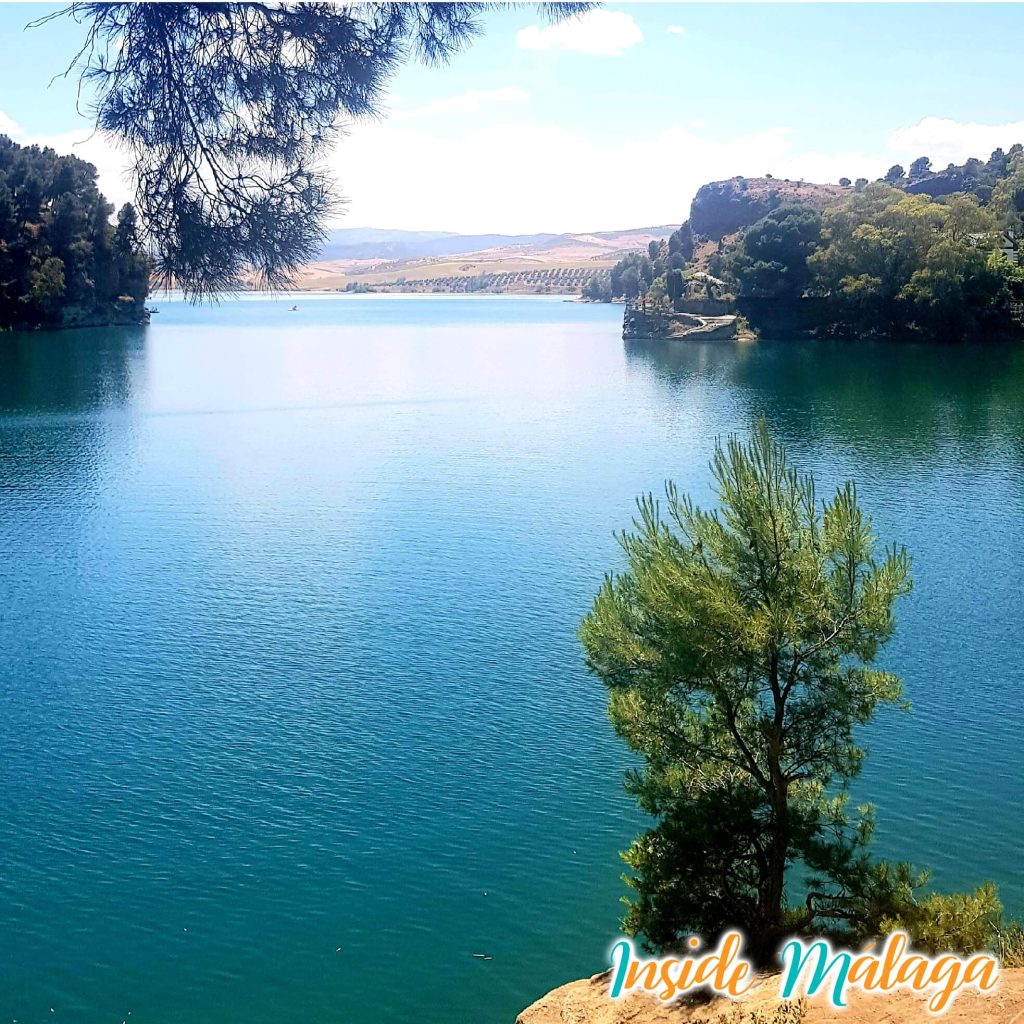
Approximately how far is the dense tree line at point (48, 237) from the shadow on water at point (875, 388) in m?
59.6

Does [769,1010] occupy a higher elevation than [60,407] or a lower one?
lower

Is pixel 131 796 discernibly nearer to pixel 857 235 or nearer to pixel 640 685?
pixel 640 685

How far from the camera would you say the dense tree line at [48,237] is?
104 m

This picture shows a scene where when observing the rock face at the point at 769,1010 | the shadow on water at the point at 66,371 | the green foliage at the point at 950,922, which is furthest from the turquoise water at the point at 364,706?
the shadow on water at the point at 66,371

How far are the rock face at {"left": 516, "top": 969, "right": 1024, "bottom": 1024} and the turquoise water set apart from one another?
72.0 inches

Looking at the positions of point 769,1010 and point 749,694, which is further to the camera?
point 749,694

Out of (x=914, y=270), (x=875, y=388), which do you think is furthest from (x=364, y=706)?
(x=914, y=270)

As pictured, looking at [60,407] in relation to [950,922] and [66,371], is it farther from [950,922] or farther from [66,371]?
[950,922]

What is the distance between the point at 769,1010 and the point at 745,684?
4.65 meters

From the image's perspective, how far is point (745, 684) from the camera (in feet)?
51.0

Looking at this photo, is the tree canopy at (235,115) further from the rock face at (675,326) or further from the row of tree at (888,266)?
the rock face at (675,326)

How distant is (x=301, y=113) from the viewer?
11.2 meters

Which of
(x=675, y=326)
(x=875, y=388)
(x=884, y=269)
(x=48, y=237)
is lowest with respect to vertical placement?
(x=875, y=388)

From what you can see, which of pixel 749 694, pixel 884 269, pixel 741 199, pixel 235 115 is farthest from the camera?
pixel 741 199
